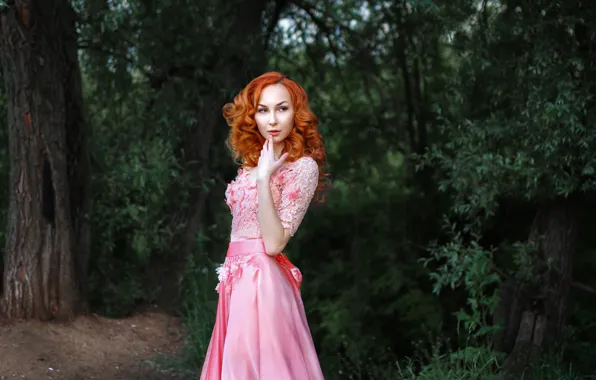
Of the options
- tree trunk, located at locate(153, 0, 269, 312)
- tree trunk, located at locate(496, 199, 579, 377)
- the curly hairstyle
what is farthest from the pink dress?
tree trunk, located at locate(153, 0, 269, 312)

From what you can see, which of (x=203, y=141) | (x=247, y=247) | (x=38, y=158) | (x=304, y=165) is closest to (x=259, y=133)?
(x=304, y=165)

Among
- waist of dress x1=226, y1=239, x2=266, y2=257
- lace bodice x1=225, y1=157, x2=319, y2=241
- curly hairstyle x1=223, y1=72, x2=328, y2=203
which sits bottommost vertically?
waist of dress x1=226, y1=239, x2=266, y2=257

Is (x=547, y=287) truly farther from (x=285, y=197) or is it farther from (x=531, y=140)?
(x=285, y=197)

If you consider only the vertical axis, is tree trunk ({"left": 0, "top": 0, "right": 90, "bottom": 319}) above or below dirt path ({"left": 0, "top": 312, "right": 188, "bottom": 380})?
above

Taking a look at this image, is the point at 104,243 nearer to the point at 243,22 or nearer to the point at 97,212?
the point at 97,212

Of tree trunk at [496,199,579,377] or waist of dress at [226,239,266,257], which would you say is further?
tree trunk at [496,199,579,377]

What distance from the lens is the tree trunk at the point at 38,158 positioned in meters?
6.19

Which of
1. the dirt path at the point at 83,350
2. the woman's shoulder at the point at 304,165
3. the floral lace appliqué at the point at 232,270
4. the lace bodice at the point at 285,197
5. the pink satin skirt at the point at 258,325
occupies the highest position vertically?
the woman's shoulder at the point at 304,165

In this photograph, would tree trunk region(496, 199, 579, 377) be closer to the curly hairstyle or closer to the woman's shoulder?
the curly hairstyle

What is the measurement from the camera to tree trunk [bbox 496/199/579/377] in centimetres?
609

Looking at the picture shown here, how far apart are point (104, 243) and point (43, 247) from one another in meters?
1.32

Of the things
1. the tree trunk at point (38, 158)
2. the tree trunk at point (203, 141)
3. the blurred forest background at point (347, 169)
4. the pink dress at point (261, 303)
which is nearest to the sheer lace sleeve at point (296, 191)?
the pink dress at point (261, 303)

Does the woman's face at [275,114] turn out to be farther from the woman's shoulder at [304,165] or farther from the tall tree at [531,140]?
the tall tree at [531,140]

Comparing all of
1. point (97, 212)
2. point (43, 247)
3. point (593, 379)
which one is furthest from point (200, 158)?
point (593, 379)
